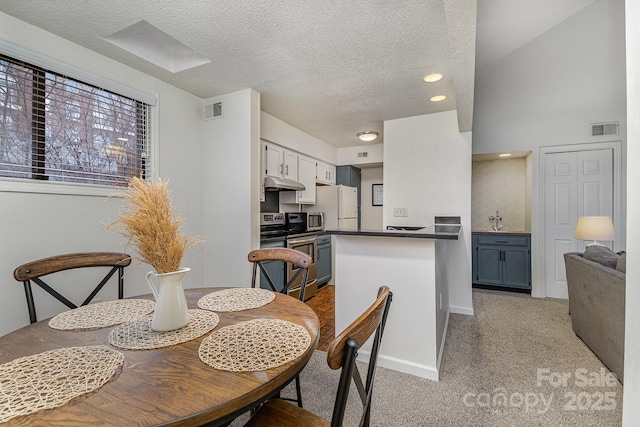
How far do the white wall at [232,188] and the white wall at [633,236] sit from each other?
257cm

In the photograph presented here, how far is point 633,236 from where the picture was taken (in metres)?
→ 0.79

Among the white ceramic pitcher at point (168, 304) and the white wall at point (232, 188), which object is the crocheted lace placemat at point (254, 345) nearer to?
the white ceramic pitcher at point (168, 304)

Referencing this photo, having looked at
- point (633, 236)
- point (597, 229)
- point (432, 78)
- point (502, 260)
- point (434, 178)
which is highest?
point (432, 78)

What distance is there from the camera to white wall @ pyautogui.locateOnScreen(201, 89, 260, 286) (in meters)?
2.86

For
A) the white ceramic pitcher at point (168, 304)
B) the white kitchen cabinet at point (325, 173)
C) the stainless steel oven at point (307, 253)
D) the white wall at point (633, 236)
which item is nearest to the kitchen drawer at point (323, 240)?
the stainless steel oven at point (307, 253)

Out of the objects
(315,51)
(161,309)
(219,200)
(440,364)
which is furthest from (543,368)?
(219,200)

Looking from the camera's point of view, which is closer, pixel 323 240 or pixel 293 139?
pixel 293 139

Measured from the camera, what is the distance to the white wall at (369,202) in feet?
19.0

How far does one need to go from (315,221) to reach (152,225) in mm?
3612

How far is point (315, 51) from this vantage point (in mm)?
2197

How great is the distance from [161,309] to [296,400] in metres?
1.08

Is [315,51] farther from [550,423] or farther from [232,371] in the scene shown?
[550,423]

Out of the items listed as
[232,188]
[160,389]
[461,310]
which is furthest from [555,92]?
[160,389]

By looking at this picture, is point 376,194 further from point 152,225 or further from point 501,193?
point 152,225
